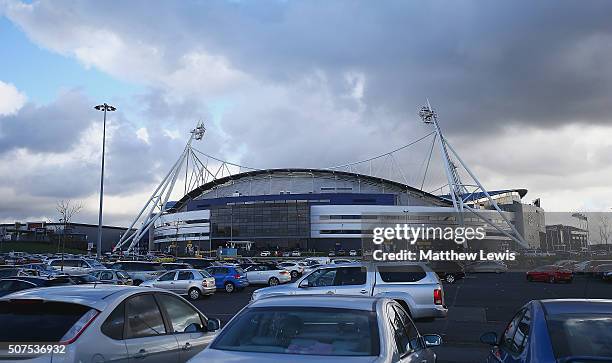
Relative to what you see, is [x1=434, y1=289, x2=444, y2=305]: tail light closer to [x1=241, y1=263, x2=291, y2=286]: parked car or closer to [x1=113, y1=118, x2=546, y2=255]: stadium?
[x1=241, y1=263, x2=291, y2=286]: parked car

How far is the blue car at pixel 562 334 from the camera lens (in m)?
4.34

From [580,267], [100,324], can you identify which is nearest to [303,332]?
[100,324]

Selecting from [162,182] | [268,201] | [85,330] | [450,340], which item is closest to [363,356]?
[85,330]

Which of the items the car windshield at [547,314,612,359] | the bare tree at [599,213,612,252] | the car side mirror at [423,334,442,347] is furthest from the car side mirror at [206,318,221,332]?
the bare tree at [599,213,612,252]

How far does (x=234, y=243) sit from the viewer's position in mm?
123812

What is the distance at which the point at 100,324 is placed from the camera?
5.17m

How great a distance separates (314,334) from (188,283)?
2191cm

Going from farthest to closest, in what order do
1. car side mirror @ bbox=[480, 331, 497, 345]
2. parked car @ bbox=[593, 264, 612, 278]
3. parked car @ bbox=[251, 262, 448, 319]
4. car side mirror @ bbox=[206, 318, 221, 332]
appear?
parked car @ bbox=[593, 264, 612, 278], parked car @ bbox=[251, 262, 448, 319], car side mirror @ bbox=[206, 318, 221, 332], car side mirror @ bbox=[480, 331, 497, 345]

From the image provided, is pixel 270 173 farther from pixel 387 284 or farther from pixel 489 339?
pixel 489 339

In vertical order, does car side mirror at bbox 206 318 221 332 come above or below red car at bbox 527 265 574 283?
above

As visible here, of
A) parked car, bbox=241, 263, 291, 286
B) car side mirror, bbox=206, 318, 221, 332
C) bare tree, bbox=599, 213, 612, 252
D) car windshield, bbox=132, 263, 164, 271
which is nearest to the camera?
car side mirror, bbox=206, 318, 221, 332

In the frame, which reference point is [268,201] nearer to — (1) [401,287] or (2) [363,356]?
(1) [401,287]

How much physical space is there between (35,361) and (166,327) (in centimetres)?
177

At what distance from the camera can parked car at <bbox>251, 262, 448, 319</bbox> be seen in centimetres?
1370
